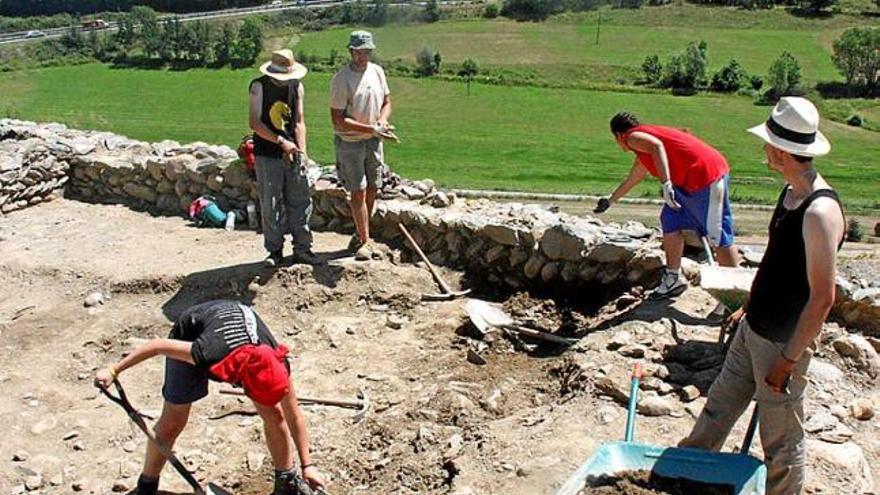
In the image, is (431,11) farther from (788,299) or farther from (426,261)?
(788,299)

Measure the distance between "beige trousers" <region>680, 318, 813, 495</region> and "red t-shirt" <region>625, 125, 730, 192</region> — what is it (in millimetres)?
2164

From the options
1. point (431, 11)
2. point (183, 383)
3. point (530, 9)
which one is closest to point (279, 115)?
point (183, 383)

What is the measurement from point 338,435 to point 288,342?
1596 millimetres

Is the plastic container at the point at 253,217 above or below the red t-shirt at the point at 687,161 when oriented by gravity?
below

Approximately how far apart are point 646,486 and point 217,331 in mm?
2230

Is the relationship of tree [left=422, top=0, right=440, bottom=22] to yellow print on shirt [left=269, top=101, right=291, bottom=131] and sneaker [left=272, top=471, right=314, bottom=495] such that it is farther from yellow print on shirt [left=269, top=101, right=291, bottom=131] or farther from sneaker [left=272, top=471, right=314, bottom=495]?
sneaker [left=272, top=471, right=314, bottom=495]

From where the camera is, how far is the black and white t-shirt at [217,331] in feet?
14.7

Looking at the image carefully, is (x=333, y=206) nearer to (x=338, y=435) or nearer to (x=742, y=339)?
(x=338, y=435)

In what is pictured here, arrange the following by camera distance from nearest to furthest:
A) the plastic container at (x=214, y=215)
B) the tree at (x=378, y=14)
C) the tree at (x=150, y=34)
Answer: the plastic container at (x=214, y=215)
the tree at (x=378, y=14)
the tree at (x=150, y=34)

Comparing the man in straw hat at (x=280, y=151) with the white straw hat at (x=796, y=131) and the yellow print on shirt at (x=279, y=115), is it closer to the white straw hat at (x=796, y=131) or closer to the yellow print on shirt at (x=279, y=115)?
the yellow print on shirt at (x=279, y=115)

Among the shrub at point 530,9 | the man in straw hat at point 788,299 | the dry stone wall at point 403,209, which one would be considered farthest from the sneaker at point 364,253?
the shrub at point 530,9

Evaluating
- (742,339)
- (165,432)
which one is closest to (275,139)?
(165,432)

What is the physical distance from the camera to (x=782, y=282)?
4070mm

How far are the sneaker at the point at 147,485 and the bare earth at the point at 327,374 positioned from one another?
287 mm
